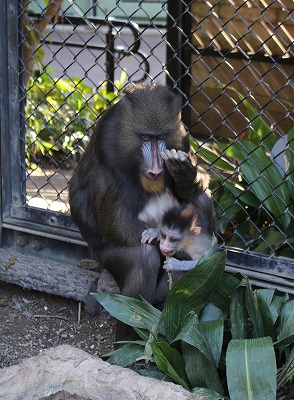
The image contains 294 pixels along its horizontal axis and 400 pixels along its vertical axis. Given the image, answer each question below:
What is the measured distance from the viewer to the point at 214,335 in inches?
154

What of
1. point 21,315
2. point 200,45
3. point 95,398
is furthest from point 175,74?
point 95,398

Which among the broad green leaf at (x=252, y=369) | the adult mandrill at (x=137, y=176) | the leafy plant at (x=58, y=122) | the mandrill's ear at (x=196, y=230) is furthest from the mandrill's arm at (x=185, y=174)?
the leafy plant at (x=58, y=122)

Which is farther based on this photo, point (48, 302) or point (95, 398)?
point (48, 302)

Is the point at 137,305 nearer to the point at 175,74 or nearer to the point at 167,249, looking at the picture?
the point at 167,249

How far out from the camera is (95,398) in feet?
11.8

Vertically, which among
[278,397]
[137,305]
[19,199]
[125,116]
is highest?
[125,116]

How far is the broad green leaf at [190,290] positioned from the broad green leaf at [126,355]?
187mm

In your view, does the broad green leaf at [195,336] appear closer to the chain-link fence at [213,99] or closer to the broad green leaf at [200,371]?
the broad green leaf at [200,371]

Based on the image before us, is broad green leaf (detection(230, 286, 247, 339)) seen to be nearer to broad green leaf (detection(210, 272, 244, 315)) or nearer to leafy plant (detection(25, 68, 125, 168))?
broad green leaf (detection(210, 272, 244, 315))

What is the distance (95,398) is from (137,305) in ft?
2.24

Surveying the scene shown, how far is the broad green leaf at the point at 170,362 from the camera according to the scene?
3.79m

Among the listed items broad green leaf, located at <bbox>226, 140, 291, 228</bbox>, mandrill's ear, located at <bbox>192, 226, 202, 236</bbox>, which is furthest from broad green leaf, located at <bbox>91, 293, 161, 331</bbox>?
broad green leaf, located at <bbox>226, 140, 291, 228</bbox>

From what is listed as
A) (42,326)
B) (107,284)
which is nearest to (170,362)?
(107,284)

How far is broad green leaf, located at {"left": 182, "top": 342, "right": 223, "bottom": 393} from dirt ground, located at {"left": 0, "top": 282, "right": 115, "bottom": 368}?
37.5 inches
